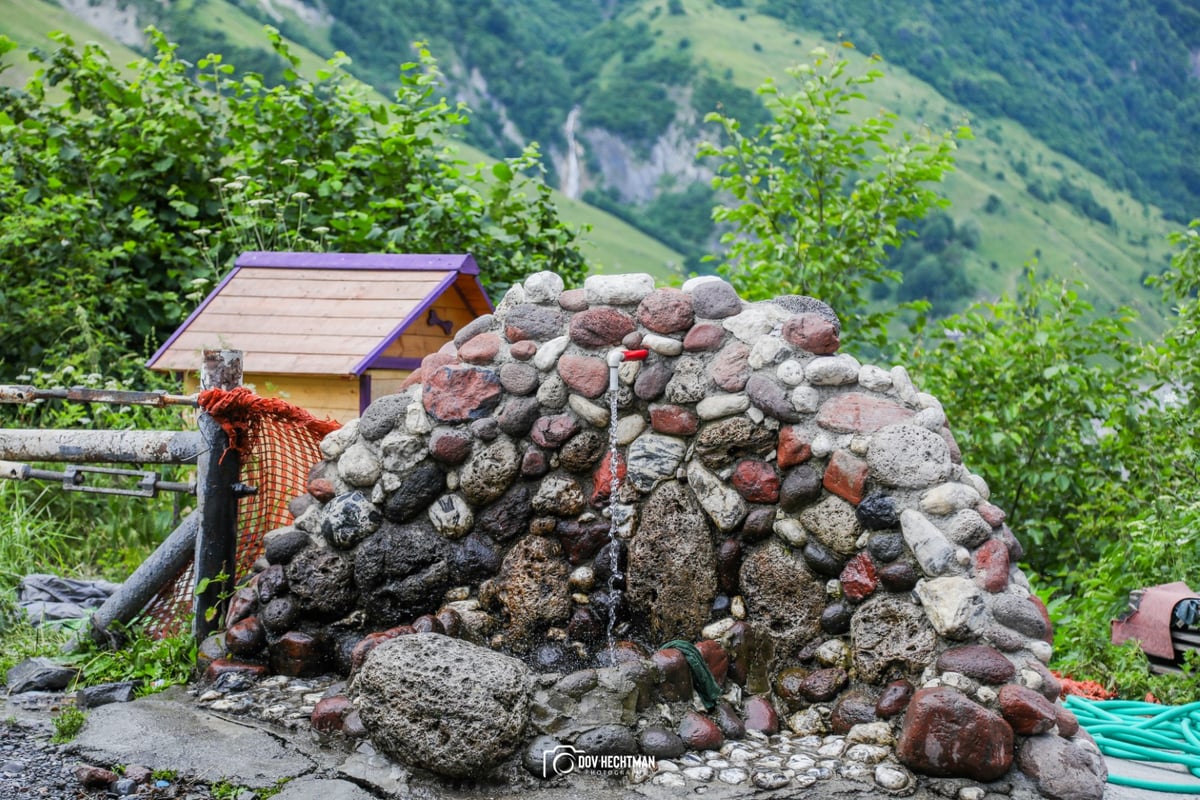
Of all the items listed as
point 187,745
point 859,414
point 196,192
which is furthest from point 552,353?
point 196,192

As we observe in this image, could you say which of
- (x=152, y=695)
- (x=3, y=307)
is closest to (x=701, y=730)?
(x=152, y=695)

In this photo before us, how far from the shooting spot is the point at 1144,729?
467 cm

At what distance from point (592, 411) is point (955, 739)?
6.44ft

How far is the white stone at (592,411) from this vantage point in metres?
4.89

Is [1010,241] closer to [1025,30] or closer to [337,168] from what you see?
[1025,30]

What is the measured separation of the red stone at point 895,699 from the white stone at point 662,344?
1605 millimetres

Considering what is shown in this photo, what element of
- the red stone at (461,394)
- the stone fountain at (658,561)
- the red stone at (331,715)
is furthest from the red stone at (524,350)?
the red stone at (331,715)

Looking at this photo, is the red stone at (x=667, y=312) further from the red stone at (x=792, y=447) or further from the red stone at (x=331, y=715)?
the red stone at (x=331, y=715)

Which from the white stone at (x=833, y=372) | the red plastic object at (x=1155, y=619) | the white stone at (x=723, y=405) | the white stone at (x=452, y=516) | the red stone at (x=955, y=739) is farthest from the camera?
the red plastic object at (x=1155, y=619)

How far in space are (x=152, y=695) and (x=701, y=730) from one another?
7.65 feet

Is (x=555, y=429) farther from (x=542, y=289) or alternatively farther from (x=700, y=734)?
(x=700, y=734)

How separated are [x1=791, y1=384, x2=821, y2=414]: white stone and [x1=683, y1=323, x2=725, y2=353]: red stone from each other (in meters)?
0.45

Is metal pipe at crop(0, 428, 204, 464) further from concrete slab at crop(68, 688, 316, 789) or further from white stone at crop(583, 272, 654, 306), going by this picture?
white stone at crop(583, 272, 654, 306)

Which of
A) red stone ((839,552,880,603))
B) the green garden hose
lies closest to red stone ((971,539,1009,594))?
red stone ((839,552,880,603))
